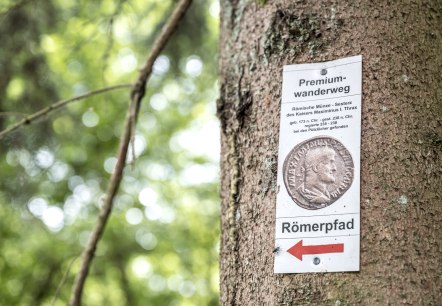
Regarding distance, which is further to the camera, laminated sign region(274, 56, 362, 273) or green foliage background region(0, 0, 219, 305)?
green foliage background region(0, 0, 219, 305)

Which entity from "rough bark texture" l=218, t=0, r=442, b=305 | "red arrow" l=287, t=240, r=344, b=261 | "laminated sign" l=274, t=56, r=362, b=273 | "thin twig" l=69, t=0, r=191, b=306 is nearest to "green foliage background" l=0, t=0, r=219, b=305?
"thin twig" l=69, t=0, r=191, b=306

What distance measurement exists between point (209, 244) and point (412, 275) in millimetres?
7719

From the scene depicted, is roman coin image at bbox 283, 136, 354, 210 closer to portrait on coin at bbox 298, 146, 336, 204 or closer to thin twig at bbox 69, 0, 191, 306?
portrait on coin at bbox 298, 146, 336, 204

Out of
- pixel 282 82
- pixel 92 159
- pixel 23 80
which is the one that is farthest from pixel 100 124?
pixel 282 82

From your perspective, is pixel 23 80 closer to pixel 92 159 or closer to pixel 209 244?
pixel 92 159

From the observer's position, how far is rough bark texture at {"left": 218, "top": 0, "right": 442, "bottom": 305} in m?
1.30

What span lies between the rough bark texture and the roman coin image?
0.12 ft

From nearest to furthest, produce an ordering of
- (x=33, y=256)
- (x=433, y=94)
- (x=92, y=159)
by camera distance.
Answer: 1. (x=433, y=94)
2. (x=33, y=256)
3. (x=92, y=159)

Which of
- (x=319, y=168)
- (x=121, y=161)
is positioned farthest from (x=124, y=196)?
(x=319, y=168)

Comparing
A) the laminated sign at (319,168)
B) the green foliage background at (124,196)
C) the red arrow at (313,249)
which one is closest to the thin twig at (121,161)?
the laminated sign at (319,168)

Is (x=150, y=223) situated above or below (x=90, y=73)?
below

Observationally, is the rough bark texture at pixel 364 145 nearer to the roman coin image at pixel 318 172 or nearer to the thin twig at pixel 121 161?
the roman coin image at pixel 318 172

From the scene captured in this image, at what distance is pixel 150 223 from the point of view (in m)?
8.56

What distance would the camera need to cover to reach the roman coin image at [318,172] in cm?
137
